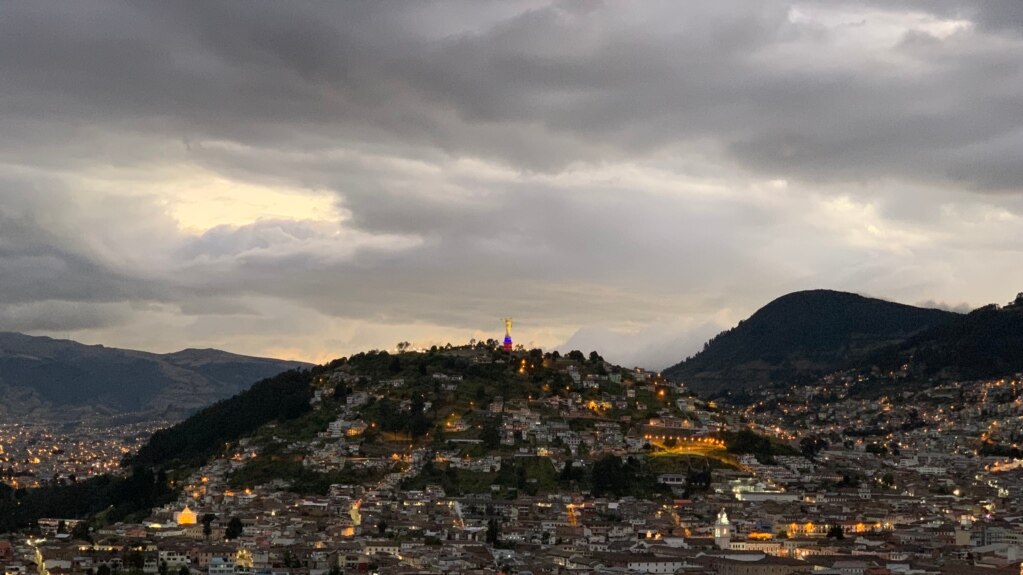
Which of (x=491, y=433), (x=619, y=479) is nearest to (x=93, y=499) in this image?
(x=491, y=433)

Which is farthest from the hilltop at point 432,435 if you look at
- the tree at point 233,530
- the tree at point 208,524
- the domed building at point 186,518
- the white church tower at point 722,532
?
the white church tower at point 722,532

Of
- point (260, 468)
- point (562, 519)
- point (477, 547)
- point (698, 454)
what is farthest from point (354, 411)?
point (477, 547)

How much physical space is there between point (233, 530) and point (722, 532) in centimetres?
3265

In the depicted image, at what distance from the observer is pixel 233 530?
11188 cm

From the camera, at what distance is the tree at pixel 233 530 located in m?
111

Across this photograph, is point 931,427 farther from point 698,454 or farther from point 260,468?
point 260,468

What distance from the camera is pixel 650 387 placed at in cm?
18250

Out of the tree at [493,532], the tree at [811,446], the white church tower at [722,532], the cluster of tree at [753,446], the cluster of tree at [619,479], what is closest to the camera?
the white church tower at [722,532]

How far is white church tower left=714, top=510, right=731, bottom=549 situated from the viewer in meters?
107

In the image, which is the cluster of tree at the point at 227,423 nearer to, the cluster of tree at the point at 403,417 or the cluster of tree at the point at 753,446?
the cluster of tree at the point at 403,417

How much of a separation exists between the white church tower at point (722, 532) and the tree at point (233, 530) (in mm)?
31844

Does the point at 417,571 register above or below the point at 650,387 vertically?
below

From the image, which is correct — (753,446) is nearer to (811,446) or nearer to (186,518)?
(811,446)

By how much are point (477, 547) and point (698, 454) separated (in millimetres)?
43102
